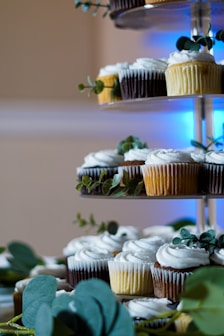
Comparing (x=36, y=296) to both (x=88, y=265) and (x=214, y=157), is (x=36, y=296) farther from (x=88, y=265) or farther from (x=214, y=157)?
(x=214, y=157)

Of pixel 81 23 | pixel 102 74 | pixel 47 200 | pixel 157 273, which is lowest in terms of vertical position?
pixel 47 200

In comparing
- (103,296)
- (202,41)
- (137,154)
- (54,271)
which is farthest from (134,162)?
(103,296)

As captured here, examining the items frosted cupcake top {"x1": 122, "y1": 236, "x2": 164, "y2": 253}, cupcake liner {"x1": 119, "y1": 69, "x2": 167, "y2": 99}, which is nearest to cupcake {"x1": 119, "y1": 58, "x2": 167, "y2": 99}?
cupcake liner {"x1": 119, "y1": 69, "x2": 167, "y2": 99}

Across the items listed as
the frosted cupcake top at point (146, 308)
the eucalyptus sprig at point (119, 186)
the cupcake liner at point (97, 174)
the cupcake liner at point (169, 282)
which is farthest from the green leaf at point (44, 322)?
the cupcake liner at point (97, 174)

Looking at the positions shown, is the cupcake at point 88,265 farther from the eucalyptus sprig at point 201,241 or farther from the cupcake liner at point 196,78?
the cupcake liner at point 196,78

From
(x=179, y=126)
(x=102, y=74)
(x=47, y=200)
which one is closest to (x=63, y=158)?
(x=47, y=200)

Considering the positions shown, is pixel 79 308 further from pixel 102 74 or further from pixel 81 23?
pixel 81 23
